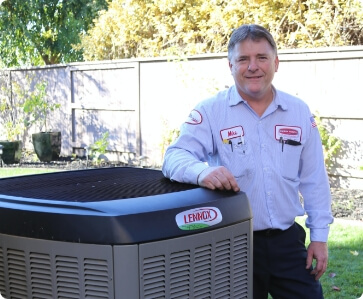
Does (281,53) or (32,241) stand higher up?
(281,53)

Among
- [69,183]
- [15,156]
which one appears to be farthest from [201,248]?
[15,156]

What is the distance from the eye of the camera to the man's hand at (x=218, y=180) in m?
1.75

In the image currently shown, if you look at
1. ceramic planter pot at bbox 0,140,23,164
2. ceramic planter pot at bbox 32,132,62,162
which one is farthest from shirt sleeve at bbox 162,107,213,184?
ceramic planter pot at bbox 32,132,62,162

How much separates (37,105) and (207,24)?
12.2 ft

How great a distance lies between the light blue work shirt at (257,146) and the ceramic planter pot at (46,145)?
324 inches

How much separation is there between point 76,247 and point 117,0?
1111 centimetres

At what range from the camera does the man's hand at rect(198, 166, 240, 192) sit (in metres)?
1.75

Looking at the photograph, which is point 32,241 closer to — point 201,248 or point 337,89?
point 201,248

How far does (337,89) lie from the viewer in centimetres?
656

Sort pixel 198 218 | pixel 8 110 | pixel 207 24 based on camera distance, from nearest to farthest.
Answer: pixel 198 218 → pixel 207 24 → pixel 8 110

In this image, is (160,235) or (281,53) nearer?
(160,235)

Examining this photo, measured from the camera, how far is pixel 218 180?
1752 millimetres

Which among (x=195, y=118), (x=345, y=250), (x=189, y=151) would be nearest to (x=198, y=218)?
(x=189, y=151)

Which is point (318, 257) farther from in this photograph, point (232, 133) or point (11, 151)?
point (11, 151)
